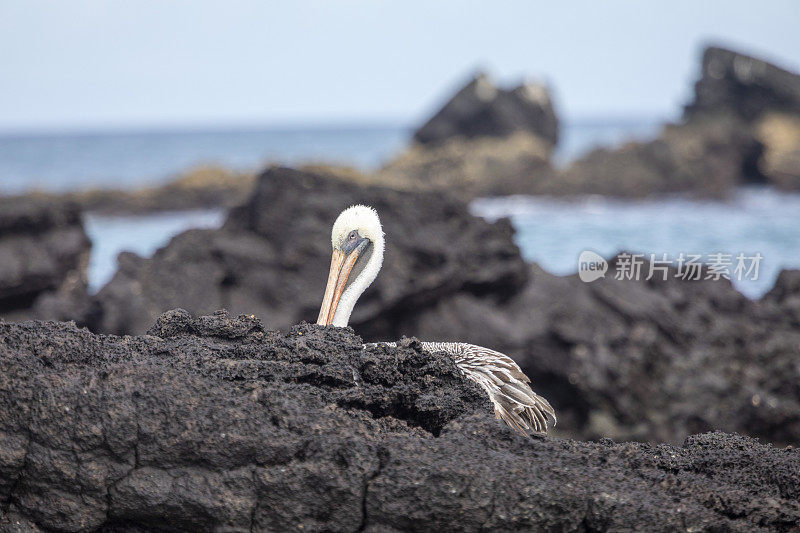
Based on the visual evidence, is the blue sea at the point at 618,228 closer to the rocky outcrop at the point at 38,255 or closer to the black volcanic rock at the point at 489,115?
the rocky outcrop at the point at 38,255

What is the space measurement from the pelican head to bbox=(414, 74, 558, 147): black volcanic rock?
3634 cm

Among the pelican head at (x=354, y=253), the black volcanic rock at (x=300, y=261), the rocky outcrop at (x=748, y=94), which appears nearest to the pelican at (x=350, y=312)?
the pelican head at (x=354, y=253)

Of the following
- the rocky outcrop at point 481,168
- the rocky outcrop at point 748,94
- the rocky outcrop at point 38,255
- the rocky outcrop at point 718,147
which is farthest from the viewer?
the rocky outcrop at point 748,94

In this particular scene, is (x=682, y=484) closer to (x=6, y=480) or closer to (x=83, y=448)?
(x=83, y=448)

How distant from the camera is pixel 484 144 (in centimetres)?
3944

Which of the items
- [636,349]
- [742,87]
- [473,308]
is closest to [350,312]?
[473,308]

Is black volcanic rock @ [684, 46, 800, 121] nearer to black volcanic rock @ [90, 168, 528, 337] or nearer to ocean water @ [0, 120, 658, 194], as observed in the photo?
ocean water @ [0, 120, 658, 194]

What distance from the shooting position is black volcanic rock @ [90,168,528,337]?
346 inches

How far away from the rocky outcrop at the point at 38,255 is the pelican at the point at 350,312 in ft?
22.0

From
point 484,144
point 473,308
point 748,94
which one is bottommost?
point 473,308

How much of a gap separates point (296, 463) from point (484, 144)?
3752 cm

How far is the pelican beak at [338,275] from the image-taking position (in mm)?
5195

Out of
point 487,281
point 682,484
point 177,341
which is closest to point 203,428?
point 177,341

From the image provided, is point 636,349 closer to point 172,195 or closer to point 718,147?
point 172,195
